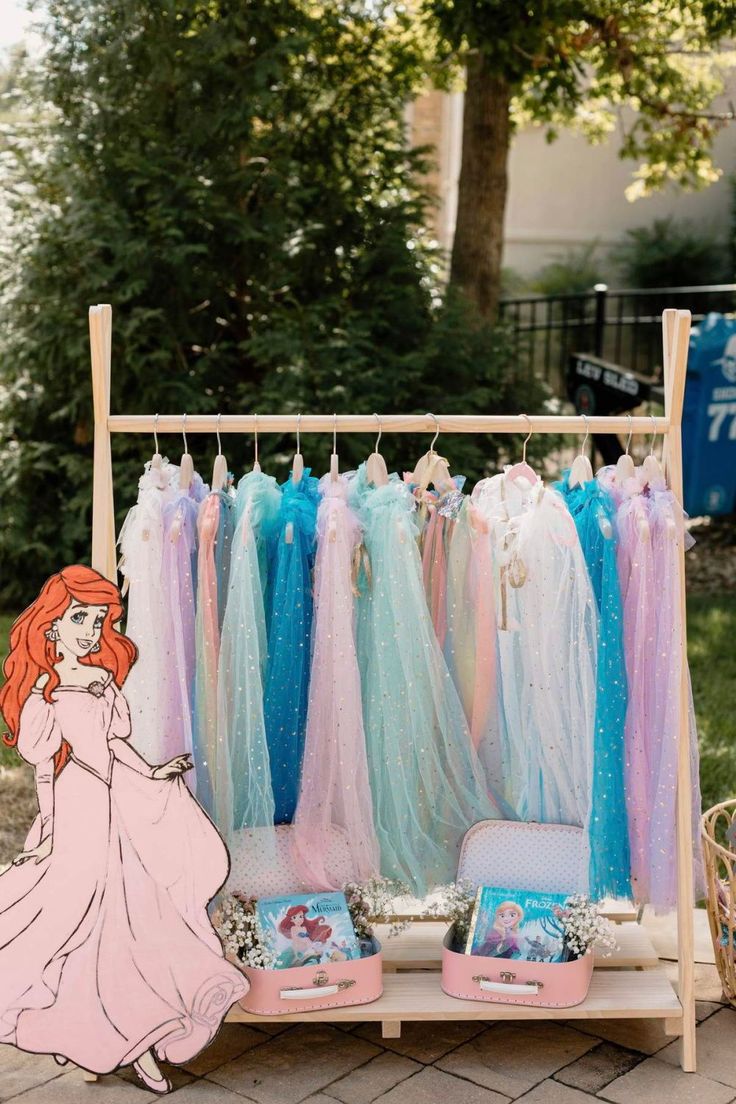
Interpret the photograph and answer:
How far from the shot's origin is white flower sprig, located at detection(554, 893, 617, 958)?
2.70 m

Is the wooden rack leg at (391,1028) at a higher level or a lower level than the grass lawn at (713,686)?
lower

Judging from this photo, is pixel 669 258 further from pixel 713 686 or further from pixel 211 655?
pixel 211 655

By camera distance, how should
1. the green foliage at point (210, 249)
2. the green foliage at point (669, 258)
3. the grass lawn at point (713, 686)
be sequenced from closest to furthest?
1. the grass lawn at point (713, 686)
2. the green foliage at point (210, 249)
3. the green foliage at point (669, 258)

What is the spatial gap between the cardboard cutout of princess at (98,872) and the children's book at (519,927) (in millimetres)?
544

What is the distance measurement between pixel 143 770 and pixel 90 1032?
54cm

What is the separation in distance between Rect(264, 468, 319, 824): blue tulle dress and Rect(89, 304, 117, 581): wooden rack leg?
1.21ft

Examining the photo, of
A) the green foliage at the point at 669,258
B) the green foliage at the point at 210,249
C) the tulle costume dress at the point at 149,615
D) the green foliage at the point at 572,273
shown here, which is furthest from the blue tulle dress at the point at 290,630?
the green foliage at the point at 669,258

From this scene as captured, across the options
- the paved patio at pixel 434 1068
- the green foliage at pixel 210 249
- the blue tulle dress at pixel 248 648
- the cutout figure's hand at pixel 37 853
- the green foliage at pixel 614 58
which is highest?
the green foliage at pixel 614 58

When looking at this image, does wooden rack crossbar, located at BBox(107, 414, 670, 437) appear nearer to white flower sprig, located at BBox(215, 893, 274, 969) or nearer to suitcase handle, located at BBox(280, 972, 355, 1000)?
white flower sprig, located at BBox(215, 893, 274, 969)

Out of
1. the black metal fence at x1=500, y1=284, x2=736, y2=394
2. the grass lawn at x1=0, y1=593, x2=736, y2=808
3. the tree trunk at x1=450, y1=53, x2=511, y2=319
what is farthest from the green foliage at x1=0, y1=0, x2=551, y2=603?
the black metal fence at x1=500, y1=284, x2=736, y2=394

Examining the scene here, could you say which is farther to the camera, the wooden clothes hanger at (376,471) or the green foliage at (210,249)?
the green foliage at (210,249)

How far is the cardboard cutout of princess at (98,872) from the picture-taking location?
2.55m

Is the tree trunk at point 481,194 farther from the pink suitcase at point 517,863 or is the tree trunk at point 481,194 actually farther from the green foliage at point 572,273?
the green foliage at point 572,273

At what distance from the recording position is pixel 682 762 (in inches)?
106
